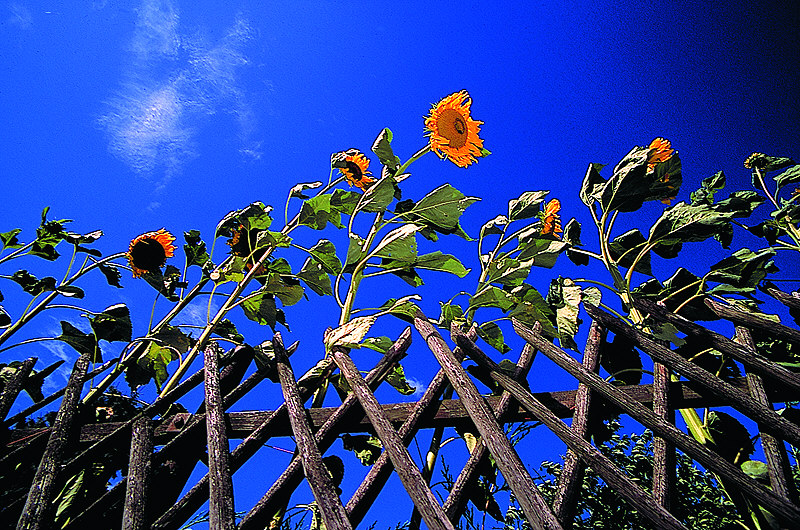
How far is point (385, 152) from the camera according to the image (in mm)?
1384

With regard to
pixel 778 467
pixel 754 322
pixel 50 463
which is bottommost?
pixel 778 467

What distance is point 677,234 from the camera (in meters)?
1.34

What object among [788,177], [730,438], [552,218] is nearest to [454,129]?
[552,218]

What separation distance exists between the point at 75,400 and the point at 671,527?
3.75ft

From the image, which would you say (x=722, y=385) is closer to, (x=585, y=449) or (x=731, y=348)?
(x=731, y=348)

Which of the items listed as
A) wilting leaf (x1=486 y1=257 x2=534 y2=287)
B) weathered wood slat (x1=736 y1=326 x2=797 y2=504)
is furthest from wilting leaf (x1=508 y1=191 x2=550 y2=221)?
weathered wood slat (x1=736 y1=326 x2=797 y2=504)

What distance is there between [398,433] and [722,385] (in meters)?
0.71

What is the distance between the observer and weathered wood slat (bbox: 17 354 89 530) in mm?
778

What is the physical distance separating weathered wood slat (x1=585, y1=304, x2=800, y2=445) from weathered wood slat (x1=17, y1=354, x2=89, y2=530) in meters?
1.22

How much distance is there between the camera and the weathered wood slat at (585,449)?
761 millimetres

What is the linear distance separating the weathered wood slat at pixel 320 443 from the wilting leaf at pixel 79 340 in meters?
0.72

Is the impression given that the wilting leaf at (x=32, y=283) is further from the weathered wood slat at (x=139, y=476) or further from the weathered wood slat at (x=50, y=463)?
the weathered wood slat at (x=139, y=476)

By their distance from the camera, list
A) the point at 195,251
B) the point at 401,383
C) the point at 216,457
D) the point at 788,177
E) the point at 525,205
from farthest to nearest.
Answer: the point at 788,177, the point at 525,205, the point at 195,251, the point at 401,383, the point at 216,457

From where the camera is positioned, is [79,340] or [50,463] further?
[79,340]
